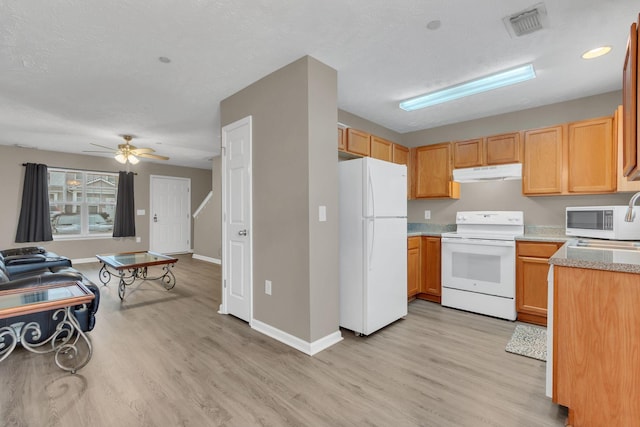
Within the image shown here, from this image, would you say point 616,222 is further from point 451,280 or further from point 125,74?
point 125,74

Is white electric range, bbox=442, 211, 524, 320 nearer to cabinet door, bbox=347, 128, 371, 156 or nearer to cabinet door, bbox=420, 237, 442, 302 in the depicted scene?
cabinet door, bbox=420, 237, 442, 302

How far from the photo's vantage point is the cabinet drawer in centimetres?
297

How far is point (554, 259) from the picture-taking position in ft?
5.59

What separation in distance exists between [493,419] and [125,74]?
401 cm

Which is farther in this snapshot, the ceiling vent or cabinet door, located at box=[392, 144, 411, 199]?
cabinet door, located at box=[392, 144, 411, 199]

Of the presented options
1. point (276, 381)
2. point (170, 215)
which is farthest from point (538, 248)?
point (170, 215)

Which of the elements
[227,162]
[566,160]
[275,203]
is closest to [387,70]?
[275,203]

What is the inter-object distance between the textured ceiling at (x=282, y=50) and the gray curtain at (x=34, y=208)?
2.64 meters

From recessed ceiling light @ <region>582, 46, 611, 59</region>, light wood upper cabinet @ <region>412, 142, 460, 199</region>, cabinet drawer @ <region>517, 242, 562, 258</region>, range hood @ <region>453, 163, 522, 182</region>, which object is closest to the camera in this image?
recessed ceiling light @ <region>582, 46, 611, 59</region>

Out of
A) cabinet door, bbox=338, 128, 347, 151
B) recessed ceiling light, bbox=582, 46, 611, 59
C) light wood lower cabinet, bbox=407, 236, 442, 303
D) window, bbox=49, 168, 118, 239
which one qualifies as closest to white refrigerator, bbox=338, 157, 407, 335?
cabinet door, bbox=338, 128, 347, 151

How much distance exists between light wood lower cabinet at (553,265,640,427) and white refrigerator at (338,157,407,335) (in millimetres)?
1417

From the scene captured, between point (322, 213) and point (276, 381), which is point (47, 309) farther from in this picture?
point (322, 213)

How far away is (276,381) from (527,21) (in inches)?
120

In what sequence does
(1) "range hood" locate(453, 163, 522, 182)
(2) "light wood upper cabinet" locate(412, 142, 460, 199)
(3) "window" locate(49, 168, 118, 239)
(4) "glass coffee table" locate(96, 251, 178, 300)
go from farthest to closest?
(3) "window" locate(49, 168, 118, 239) → (2) "light wood upper cabinet" locate(412, 142, 460, 199) → (4) "glass coffee table" locate(96, 251, 178, 300) → (1) "range hood" locate(453, 163, 522, 182)
